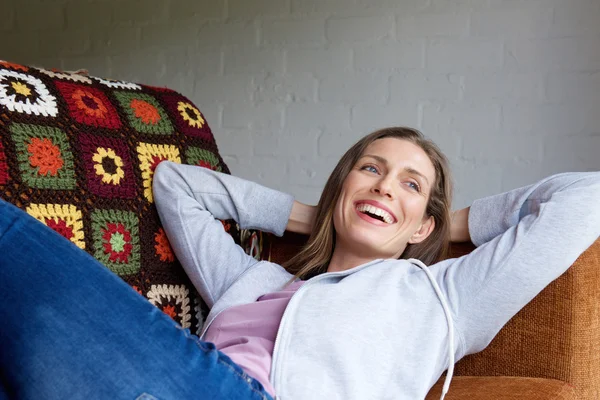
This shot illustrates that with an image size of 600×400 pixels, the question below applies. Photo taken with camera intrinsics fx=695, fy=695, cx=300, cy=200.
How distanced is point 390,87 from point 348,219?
4.06ft

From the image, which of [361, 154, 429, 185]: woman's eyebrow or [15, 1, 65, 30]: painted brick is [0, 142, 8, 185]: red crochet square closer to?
[361, 154, 429, 185]: woman's eyebrow

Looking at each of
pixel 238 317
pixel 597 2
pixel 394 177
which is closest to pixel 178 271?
pixel 238 317

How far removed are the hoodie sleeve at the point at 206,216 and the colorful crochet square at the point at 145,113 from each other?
84 mm

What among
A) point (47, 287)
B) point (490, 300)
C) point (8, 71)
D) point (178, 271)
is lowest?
point (178, 271)

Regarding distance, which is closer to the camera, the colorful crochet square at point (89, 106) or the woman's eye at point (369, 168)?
the colorful crochet square at point (89, 106)

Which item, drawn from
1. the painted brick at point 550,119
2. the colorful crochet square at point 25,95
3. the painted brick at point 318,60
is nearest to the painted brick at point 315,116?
the painted brick at point 318,60

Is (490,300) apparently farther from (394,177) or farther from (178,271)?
(178,271)

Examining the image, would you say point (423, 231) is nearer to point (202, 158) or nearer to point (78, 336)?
point (202, 158)

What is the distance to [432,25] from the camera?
2391mm

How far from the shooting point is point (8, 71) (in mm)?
1173

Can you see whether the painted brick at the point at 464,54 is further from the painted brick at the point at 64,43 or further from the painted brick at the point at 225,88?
the painted brick at the point at 64,43

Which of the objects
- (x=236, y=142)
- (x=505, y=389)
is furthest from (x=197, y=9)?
(x=505, y=389)

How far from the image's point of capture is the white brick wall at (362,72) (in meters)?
2.22

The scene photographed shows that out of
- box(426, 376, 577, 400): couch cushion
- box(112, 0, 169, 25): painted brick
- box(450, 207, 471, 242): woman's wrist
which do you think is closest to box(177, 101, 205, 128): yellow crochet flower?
box(450, 207, 471, 242): woman's wrist
